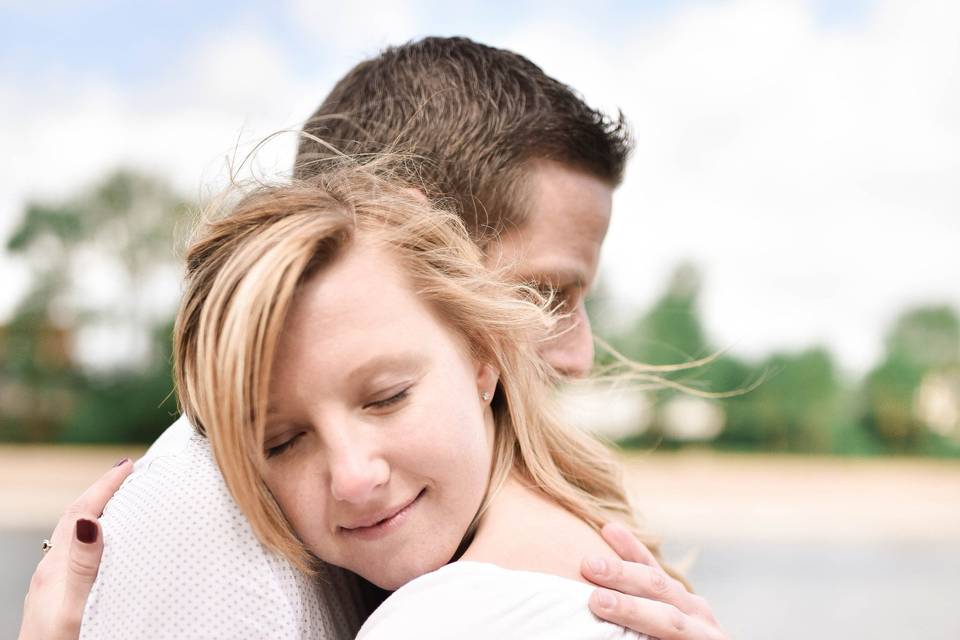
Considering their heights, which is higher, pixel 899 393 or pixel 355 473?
pixel 899 393

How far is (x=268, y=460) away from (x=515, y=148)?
3.89 feet

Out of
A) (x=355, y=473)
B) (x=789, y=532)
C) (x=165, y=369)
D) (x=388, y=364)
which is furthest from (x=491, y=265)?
(x=165, y=369)

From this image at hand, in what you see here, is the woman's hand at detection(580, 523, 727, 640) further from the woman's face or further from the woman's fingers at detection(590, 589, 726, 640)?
the woman's face

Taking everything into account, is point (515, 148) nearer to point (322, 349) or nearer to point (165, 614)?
point (322, 349)

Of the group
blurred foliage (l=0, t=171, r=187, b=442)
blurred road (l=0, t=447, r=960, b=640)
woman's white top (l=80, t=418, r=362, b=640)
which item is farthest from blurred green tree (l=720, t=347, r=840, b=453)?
woman's white top (l=80, t=418, r=362, b=640)

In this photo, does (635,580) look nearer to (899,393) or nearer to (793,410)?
(793,410)

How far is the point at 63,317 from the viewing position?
1958 cm

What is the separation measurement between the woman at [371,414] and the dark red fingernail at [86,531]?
8.0 inches

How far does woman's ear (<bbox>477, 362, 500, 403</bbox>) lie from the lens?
6.01 feet

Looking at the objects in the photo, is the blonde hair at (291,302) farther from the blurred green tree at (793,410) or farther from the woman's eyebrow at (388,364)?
the blurred green tree at (793,410)

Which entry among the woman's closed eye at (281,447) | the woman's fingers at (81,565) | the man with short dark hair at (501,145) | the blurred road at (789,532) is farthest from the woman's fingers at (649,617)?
the blurred road at (789,532)

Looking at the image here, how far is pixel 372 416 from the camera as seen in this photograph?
5.09 ft

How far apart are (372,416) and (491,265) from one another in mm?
803

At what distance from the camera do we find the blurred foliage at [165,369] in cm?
1916
